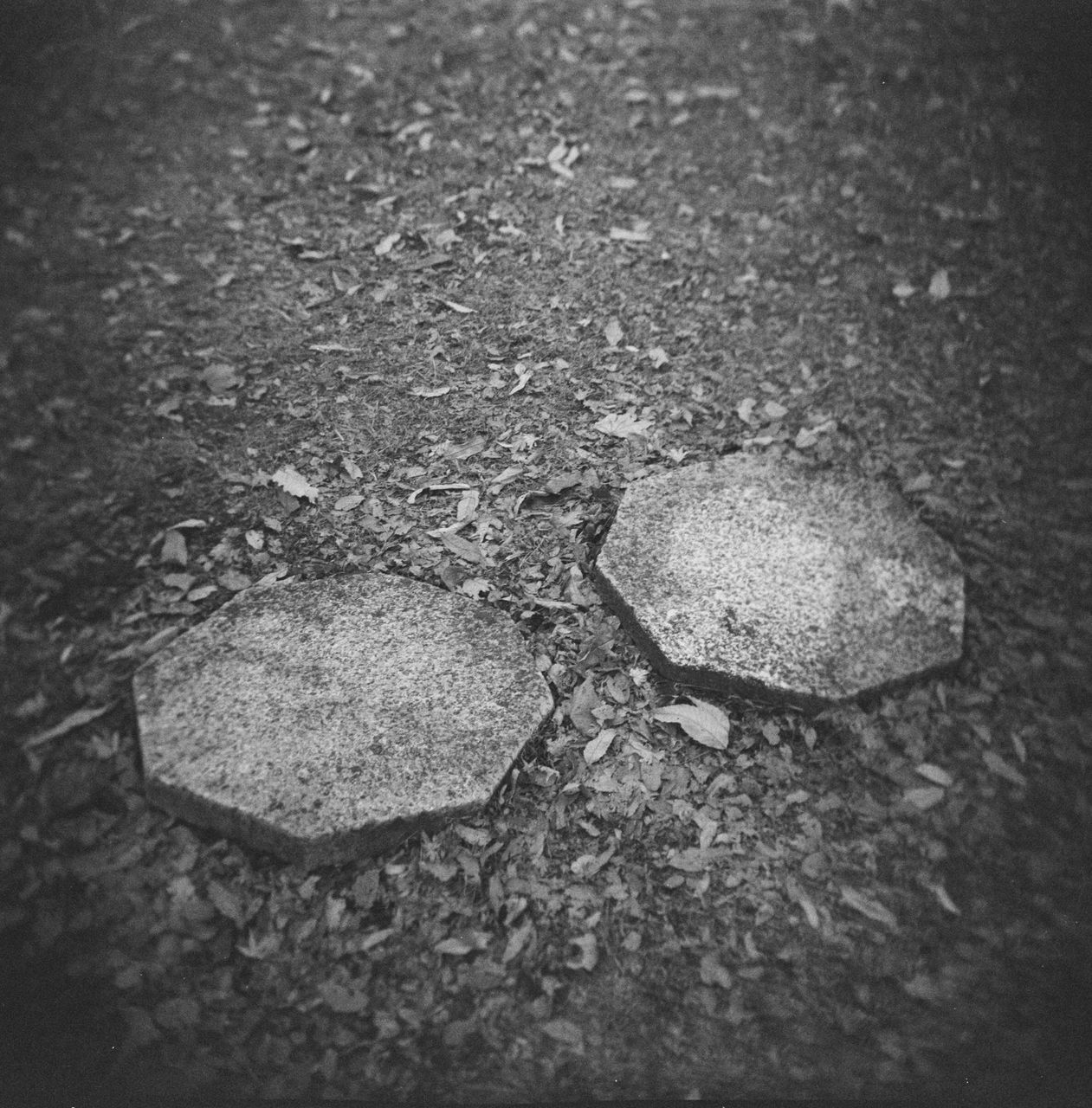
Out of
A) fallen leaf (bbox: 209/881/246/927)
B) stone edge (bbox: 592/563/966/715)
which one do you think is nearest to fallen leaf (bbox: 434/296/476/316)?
stone edge (bbox: 592/563/966/715)

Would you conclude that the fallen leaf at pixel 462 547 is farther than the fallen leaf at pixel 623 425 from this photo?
No

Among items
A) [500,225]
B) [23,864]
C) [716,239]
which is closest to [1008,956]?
[23,864]

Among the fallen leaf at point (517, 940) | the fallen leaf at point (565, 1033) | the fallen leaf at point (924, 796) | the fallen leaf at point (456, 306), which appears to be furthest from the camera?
Answer: the fallen leaf at point (456, 306)

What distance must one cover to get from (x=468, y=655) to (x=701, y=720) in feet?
2.11

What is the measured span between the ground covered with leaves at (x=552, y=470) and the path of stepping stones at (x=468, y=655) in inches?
4.0

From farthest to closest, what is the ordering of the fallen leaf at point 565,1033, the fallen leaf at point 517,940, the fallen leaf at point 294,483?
the fallen leaf at point 294,483
the fallen leaf at point 517,940
the fallen leaf at point 565,1033

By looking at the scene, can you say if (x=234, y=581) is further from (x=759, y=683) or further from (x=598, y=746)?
(x=759, y=683)

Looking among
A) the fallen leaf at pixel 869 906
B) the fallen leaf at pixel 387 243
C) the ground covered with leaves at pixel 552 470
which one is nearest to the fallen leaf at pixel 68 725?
the ground covered with leaves at pixel 552 470

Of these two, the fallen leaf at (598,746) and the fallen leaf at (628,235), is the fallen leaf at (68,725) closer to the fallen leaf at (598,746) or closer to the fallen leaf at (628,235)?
the fallen leaf at (598,746)

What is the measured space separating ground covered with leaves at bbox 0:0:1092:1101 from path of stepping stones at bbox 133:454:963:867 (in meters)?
0.10

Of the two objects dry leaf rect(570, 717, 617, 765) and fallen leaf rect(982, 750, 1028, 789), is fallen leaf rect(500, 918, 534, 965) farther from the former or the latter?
fallen leaf rect(982, 750, 1028, 789)

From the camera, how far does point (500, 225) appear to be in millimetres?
3648

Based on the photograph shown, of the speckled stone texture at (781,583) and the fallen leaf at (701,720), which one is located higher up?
the speckled stone texture at (781,583)

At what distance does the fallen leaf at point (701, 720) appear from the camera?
7.03 feet
